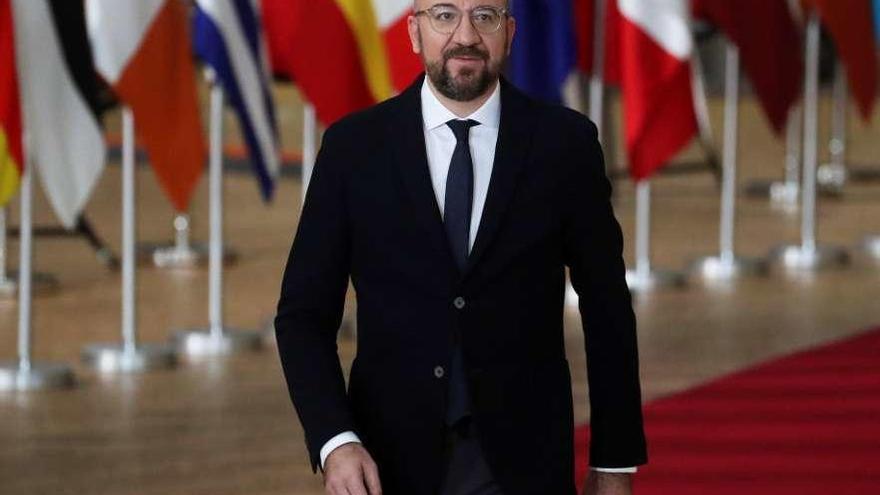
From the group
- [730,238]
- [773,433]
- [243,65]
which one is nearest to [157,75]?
[243,65]

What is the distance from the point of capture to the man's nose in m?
2.77

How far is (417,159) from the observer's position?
9.41ft

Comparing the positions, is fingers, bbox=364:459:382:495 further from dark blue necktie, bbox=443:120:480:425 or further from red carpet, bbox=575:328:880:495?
red carpet, bbox=575:328:880:495

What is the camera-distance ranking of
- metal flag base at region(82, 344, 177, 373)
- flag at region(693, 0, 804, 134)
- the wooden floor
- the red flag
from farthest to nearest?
flag at region(693, 0, 804, 134)
the red flag
metal flag base at region(82, 344, 177, 373)
the wooden floor

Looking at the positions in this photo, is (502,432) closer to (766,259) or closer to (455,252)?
(455,252)

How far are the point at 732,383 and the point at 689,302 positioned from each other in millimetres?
2173

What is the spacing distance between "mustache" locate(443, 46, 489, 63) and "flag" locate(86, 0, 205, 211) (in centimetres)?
478

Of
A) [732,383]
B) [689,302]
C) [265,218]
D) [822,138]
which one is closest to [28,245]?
[732,383]

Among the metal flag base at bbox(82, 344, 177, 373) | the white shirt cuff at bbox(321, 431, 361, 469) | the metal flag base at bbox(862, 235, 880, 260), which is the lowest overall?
the metal flag base at bbox(862, 235, 880, 260)

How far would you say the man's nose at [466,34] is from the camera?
109 inches

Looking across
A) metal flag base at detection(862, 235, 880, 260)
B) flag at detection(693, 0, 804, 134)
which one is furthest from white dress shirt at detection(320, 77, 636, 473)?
metal flag base at detection(862, 235, 880, 260)

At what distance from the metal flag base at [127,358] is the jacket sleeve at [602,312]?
15.8ft

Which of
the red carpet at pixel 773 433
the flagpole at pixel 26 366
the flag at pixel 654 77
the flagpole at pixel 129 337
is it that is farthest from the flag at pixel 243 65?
the red carpet at pixel 773 433

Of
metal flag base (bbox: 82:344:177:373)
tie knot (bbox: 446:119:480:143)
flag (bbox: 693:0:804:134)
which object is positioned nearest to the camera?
tie knot (bbox: 446:119:480:143)
